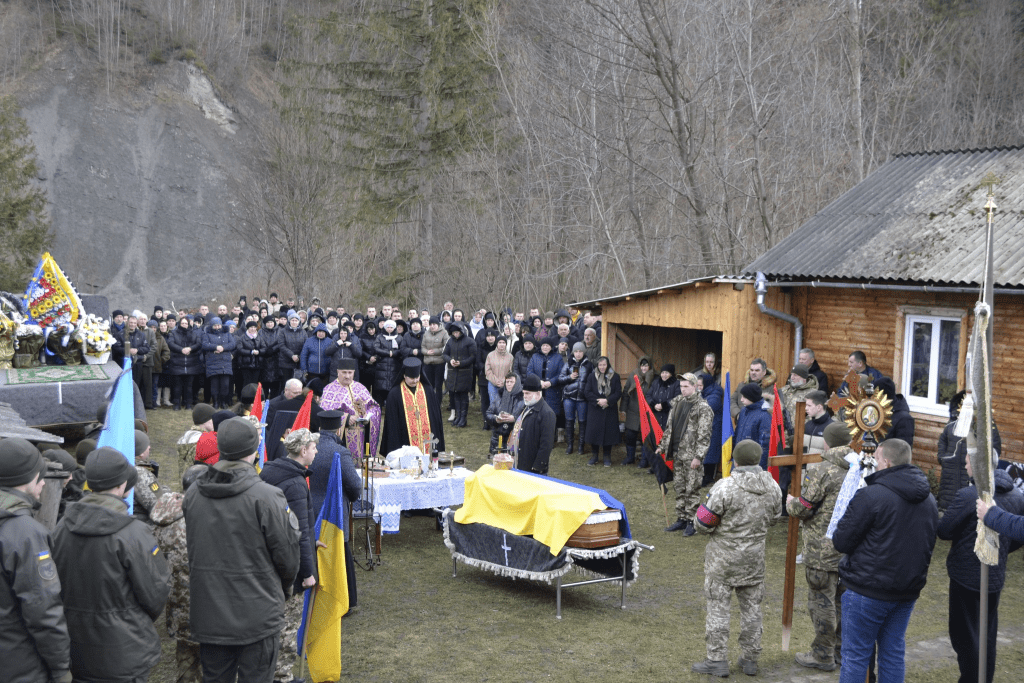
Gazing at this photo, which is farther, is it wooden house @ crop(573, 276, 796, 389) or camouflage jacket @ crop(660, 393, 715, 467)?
wooden house @ crop(573, 276, 796, 389)

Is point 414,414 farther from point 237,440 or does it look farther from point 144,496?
point 237,440

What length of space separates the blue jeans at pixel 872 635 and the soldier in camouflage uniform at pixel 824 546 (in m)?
0.98

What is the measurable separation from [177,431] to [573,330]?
7.75m

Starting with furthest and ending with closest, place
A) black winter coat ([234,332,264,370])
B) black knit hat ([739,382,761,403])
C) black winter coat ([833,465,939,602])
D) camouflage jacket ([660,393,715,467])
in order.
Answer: black winter coat ([234,332,264,370]) → camouflage jacket ([660,393,715,467]) → black knit hat ([739,382,761,403]) → black winter coat ([833,465,939,602])

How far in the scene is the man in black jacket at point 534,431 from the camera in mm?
10594

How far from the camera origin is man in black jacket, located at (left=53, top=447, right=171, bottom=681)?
4.39 m

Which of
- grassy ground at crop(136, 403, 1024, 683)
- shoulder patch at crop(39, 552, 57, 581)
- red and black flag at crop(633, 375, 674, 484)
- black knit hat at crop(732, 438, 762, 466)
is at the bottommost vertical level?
grassy ground at crop(136, 403, 1024, 683)

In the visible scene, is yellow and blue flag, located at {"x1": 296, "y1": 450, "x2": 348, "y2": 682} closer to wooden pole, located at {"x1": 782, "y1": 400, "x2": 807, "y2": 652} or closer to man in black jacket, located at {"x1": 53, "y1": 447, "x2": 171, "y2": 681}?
man in black jacket, located at {"x1": 53, "y1": 447, "x2": 171, "y2": 681}

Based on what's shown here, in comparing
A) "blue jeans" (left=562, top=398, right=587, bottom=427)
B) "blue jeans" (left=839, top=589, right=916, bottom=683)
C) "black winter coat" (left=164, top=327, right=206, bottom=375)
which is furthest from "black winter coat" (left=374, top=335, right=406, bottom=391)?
"blue jeans" (left=839, top=589, right=916, bottom=683)

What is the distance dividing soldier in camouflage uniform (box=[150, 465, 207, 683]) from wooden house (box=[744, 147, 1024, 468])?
9392 millimetres

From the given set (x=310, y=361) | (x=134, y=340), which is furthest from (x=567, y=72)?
(x=134, y=340)

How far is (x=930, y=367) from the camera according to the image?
11891 millimetres

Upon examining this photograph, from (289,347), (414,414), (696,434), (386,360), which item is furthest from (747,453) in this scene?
(289,347)

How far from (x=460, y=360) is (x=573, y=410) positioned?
2734mm
